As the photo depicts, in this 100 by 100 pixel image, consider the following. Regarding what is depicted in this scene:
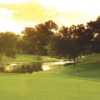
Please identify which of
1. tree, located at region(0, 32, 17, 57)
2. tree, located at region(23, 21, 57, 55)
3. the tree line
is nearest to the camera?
the tree line

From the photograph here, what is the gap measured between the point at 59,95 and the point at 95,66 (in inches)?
776

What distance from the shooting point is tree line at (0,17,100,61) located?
38.5 metres

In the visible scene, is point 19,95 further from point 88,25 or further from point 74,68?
point 88,25

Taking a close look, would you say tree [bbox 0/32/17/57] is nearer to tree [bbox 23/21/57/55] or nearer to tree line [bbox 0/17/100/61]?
tree line [bbox 0/17/100/61]

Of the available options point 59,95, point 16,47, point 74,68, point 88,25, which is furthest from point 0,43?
point 59,95

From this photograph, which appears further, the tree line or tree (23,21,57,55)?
tree (23,21,57,55)

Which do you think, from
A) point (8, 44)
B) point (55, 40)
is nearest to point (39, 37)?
point (8, 44)

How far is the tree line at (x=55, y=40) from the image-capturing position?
3853cm

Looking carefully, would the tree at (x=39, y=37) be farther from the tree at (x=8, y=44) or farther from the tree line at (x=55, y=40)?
the tree at (x=8, y=44)

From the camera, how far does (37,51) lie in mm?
55250

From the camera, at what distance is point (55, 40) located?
42.0m

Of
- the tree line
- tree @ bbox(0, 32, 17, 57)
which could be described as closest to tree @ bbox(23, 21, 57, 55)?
the tree line

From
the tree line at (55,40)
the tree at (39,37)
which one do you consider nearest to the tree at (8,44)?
the tree line at (55,40)

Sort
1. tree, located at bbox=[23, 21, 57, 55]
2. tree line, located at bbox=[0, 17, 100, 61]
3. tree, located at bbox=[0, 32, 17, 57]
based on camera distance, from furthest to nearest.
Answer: tree, located at bbox=[0, 32, 17, 57] → tree, located at bbox=[23, 21, 57, 55] → tree line, located at bbox=[0, 17, 100, 61]
